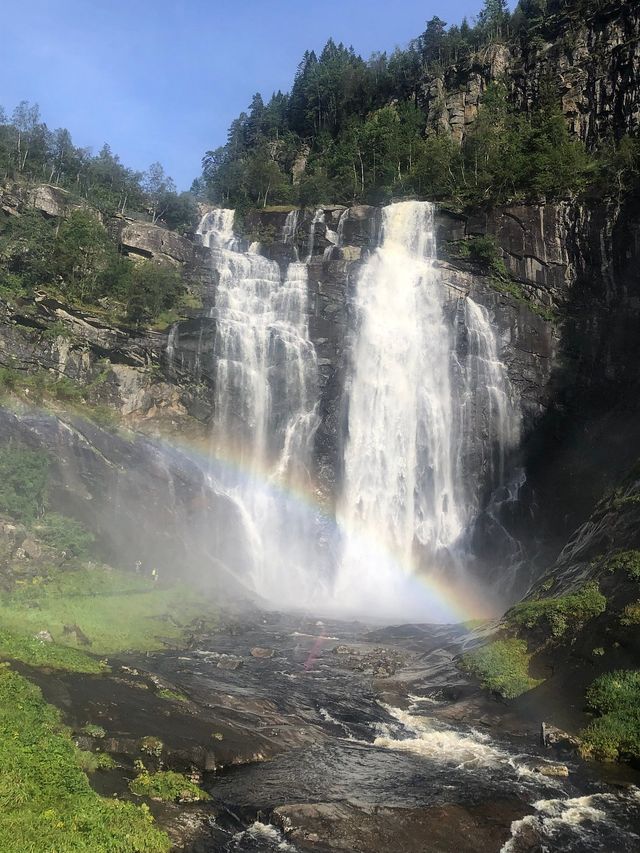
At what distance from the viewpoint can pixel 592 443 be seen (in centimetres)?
3359

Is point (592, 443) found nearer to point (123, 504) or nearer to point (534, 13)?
point (123, 504)

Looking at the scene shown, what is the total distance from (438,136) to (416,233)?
19.2m

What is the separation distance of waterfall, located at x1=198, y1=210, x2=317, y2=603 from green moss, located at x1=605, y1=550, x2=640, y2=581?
64.7 ft

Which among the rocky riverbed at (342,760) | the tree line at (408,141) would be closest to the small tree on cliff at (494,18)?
the tree line at (408,141)

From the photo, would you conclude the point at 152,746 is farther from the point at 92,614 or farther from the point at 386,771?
the point at 92,614

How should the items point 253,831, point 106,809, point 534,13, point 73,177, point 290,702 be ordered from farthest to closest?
1. point 73,177
2. point 534,13
3. point 290,702
4. point 253,831
5. point 106,809

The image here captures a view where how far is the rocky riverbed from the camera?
7746 millimetres

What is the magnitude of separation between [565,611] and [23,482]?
21.9 meters

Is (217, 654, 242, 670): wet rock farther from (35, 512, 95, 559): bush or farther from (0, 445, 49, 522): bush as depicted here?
(0, 445, 49, 522): bush

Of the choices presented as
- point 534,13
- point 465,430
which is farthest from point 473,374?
point 534,13

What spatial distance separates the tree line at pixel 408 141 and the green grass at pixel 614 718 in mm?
35463

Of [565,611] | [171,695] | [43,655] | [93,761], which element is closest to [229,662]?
[171,695]

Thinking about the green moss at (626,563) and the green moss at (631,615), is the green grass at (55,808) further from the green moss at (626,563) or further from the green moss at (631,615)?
the green moss at (626,563)

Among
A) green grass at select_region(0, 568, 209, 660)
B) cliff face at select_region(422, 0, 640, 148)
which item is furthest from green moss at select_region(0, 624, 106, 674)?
cliff face at select_region(422, 0, 640, 148)
